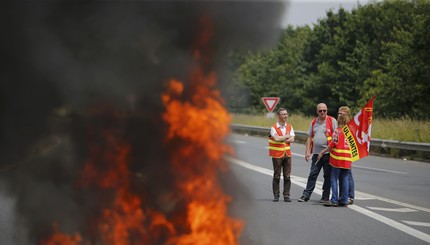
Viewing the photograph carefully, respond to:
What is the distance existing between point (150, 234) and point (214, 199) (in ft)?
2.38

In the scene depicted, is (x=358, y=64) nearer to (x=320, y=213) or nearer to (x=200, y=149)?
(x=320, y=213)

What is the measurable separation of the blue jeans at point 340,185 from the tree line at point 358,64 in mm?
23831

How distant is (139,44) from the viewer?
6.16m

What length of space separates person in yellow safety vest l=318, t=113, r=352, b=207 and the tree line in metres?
23.8

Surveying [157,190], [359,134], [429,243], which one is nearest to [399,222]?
[429,243]

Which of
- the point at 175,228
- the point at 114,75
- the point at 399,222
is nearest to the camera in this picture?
the point at 114,75

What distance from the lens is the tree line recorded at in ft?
118

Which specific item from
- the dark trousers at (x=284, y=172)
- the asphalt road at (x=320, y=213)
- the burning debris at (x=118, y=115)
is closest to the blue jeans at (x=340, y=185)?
the asphalt road at (x=320, y=213)

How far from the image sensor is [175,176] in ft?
21.3

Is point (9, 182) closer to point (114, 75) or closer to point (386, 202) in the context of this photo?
point (114, 75)

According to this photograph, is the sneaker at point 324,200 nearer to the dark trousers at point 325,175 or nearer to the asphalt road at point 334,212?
the dark trousers at point 325,175

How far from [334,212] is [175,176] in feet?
17.2

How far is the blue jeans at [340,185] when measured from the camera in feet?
38.8

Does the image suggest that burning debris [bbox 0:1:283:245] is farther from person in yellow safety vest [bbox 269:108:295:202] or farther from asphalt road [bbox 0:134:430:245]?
person in yellow safety vest [bbox 269:108:295:202]
